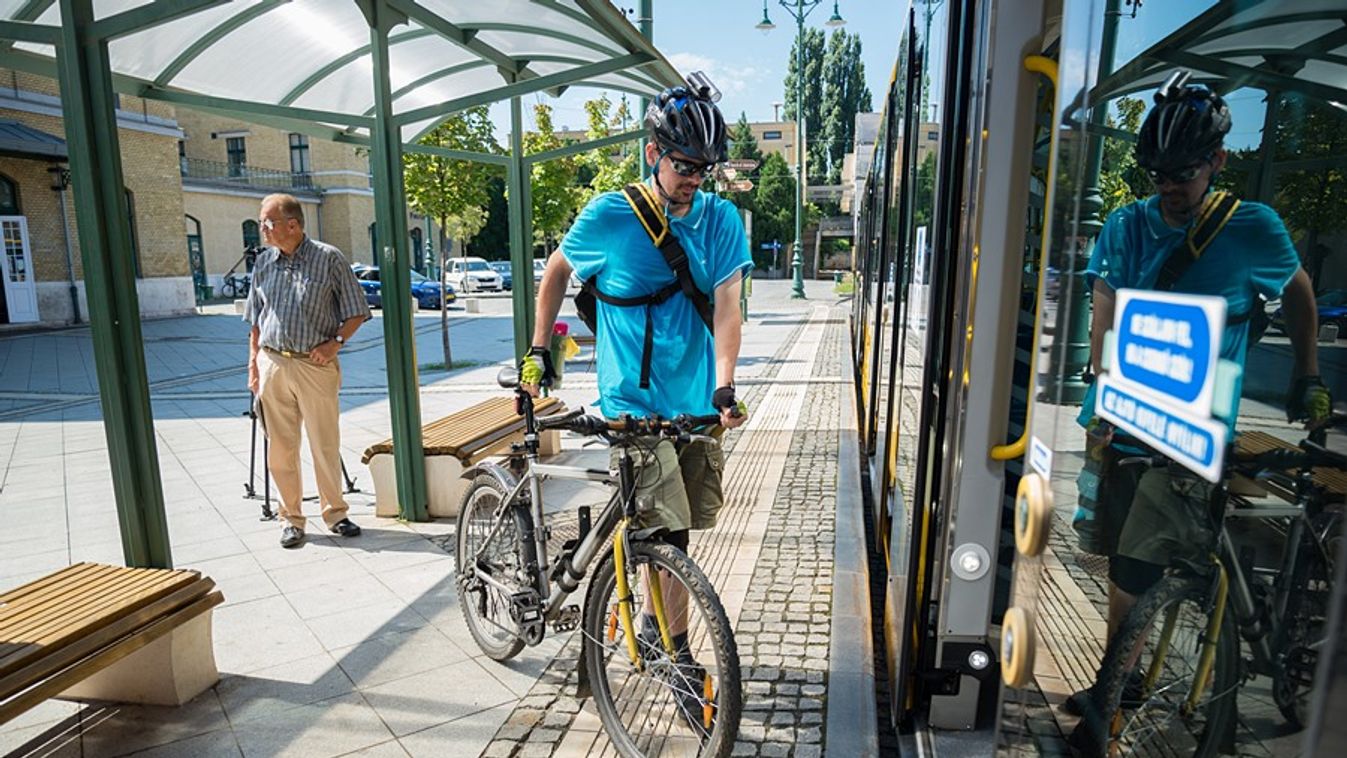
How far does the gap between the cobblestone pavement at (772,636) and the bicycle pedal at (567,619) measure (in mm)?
302

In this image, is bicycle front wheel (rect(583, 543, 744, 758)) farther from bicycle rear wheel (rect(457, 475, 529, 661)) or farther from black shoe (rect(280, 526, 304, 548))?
black shoe (rect(280, 526, 304, 548))

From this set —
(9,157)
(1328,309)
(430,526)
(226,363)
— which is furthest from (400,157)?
(9,157)

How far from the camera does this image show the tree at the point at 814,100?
242 ft

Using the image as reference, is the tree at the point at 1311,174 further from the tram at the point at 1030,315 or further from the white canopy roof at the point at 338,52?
the white canopy roof at the point at 338,52

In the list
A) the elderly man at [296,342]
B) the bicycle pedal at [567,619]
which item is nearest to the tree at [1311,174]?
the bicycle pedal at [567,619]

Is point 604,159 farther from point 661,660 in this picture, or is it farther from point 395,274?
point 661,660

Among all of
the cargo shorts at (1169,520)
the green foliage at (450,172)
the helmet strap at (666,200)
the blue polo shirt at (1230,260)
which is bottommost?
the cargo shorts at (1169,520)

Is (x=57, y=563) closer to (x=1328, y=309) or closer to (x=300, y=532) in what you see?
(x=300, y=532)

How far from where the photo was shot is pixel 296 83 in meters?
6.58

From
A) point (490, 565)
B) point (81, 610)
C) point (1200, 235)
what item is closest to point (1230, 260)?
point (1200, 235)

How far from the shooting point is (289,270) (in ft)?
16.4

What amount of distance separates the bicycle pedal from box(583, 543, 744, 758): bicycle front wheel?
1.09 feet

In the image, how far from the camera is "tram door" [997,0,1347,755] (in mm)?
843

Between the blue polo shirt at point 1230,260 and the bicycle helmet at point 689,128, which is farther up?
the bicycle helmet at point 689,128
